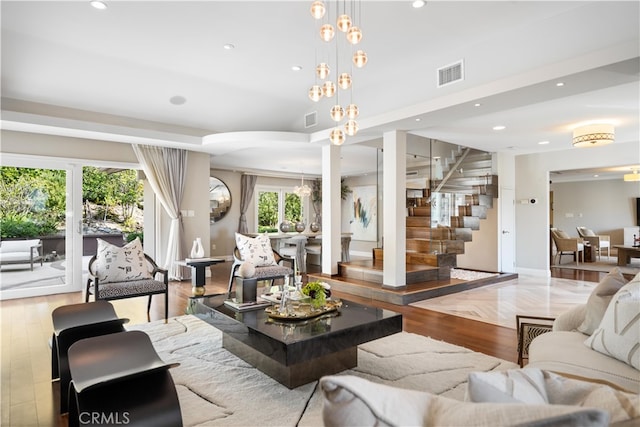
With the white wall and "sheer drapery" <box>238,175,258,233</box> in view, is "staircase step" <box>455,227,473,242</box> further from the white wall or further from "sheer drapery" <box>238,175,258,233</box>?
"sheer drapery" <box>238,175,258,233</box>

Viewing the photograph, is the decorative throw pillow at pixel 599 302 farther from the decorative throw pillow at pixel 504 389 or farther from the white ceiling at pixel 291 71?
the white ceiling at pixel 291 71

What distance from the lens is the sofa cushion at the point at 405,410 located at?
2.21 ft

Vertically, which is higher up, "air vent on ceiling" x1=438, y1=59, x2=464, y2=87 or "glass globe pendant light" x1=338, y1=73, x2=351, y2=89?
"air vent on ceiling" x1=438, y1=59, x2=464, y2=87

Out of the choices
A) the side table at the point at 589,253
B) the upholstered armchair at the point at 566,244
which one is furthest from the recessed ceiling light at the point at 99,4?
the side table at the point at 589,253

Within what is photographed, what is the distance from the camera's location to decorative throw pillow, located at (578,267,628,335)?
7.00 ft

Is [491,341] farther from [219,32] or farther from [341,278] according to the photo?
[219,32]

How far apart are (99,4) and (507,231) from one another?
7.87m

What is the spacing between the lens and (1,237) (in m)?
5.33

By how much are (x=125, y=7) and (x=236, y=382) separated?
3.47 meters

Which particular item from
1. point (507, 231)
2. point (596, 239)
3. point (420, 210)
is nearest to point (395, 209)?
point (420, 210)

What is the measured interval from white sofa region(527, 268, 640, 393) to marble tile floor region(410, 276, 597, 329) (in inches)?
69.3

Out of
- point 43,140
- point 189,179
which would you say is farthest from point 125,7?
point 189,179

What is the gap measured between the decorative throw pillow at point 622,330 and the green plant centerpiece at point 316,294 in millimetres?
1696

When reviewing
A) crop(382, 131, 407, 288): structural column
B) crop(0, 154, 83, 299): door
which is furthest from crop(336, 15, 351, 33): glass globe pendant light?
crop(0, 154, 83, 299): door
